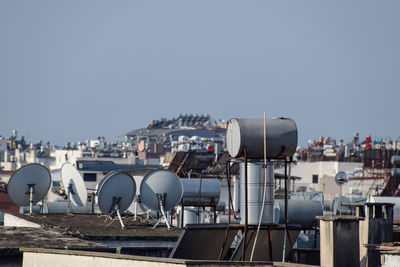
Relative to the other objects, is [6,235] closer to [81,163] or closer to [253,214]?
[253,214]

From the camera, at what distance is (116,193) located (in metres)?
30.6

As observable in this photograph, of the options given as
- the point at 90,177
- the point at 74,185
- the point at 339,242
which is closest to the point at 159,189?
the point at 74,185

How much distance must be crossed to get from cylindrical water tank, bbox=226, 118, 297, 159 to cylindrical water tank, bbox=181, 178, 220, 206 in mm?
16951

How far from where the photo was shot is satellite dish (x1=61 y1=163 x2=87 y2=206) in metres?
35.0

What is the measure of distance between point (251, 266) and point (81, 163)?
271 feet

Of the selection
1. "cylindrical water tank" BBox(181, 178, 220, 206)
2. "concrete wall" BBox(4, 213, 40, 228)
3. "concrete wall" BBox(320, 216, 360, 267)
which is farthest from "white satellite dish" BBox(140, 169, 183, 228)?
"concrete wall" BBox(320, 216, 360, 267)

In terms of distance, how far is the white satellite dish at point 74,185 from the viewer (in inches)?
1379

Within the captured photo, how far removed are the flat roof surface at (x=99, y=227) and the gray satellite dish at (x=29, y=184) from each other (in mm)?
764

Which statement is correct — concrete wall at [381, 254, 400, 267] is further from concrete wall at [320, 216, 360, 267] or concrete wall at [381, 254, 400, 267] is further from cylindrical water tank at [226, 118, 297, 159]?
cylindrical water tank at [226, 118, 297, 159]

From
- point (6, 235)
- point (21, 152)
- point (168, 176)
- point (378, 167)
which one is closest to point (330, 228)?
point (6, 235)

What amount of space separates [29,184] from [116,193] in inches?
214

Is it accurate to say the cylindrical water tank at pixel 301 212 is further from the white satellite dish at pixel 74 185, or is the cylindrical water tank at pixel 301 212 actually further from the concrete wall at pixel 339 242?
the concrete wall at pixel 339 242

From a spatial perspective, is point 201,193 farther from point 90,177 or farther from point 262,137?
point 90,177

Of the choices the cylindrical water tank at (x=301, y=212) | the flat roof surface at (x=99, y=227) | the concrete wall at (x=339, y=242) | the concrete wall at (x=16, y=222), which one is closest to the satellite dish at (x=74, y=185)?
the flat roof surface at (x=99, y=227)
